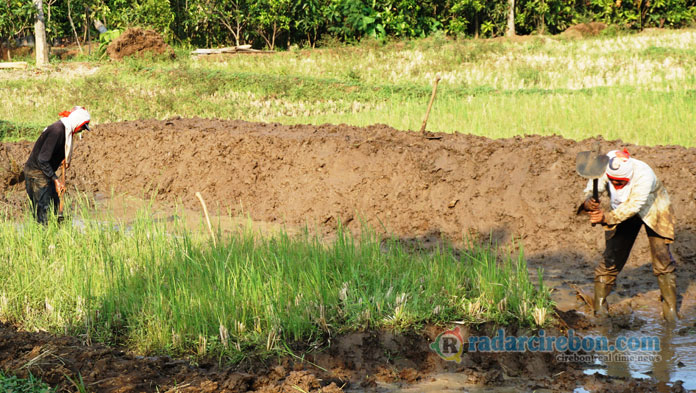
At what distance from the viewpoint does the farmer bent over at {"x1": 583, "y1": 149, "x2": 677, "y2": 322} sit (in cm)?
568

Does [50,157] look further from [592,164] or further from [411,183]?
[592,164]

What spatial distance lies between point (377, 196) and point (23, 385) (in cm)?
594

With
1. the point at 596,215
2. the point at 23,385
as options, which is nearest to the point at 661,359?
the point at 596,215

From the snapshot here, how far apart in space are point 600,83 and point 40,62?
17.8m

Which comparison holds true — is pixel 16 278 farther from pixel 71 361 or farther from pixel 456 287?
pixel 456 287

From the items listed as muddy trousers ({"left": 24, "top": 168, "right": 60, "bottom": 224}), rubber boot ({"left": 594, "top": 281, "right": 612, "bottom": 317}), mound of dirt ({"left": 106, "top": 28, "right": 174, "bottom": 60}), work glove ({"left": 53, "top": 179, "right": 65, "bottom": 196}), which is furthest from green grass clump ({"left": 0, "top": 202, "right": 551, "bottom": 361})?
mound of dirt ({"left": 106, "top": 28, "right": 174, "bottom": 60})

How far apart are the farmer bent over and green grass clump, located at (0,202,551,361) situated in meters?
0.82

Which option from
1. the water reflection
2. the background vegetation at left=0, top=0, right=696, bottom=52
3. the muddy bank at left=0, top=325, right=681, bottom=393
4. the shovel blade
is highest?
the background vegetation at left=0, top=0, right=696, bottom=52

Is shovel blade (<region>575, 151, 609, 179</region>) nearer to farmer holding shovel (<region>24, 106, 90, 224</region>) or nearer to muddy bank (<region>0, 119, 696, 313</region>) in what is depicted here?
muddy bank (<region>0, 119, 696, 313</region>)

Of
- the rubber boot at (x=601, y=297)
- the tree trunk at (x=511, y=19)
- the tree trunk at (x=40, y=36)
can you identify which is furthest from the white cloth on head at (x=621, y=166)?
the tree trunk at (x=511, y=19)

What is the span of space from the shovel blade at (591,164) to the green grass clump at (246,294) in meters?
0.88

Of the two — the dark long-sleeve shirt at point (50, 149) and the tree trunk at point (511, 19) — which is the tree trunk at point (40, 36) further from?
the dark long-sleeve shirt at point (50, 149)

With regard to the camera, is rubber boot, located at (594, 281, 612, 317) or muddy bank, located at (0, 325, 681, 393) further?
rubber boot, located at (594, 281, 612, 317)

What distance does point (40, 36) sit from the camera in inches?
995
